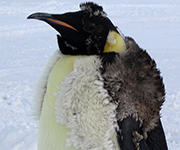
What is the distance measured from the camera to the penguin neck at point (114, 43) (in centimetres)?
116

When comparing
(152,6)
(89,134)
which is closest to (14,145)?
(89,134)

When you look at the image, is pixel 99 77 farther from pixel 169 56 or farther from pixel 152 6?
pixel 152 6

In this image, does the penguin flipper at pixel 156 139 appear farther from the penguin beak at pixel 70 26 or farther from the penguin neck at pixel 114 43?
the penguin beak at pixel 70 26

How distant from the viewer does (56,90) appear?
3.75ft

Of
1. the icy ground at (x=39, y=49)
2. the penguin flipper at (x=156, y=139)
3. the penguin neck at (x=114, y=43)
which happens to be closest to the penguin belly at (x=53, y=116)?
the penguin neck at (x=114, y=43)

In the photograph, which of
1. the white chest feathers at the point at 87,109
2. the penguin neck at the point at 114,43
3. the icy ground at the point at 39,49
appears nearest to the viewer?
the white chest feathers at the point at 87,109

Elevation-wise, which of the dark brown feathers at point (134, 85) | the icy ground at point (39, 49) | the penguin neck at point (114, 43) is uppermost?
the penguin neck at point (114, 43)

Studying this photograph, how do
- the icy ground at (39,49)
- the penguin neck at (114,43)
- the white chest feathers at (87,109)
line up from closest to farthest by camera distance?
the white chest feathers at (87,109), the penguin neck at (114,43), the icy ground at (39,49)

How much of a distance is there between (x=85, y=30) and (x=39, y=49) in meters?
5.06

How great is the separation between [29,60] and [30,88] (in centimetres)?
142

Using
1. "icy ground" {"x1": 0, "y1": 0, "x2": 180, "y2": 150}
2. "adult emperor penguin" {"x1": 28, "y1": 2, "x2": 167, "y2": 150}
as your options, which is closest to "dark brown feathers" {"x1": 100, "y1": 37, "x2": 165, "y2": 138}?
"adult emperor penguin" {"x1": 28, "y1": 2, "x2": 167, "y2": 150}

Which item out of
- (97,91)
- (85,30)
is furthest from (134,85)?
(85,30)

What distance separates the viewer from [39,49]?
6000mm

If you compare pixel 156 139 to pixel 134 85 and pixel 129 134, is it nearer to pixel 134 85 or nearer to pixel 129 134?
pixel 129 134
